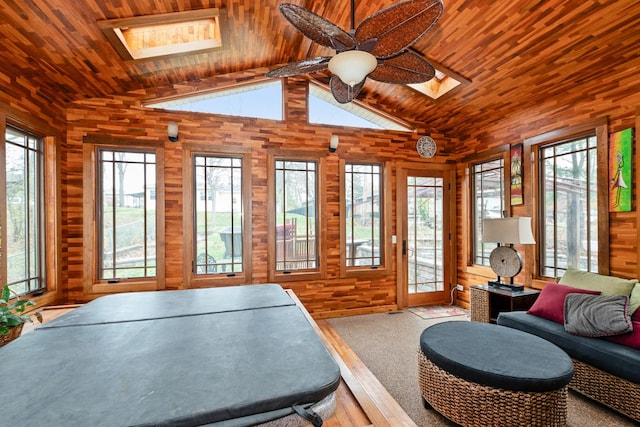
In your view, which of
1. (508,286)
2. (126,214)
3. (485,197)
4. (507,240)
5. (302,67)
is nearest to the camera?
(302,67)

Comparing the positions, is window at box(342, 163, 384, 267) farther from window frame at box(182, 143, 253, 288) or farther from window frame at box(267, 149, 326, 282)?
window frame at box(182, 143, 253, 288)

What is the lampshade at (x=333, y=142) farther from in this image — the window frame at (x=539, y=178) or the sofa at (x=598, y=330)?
the sofa at (x=598, y=330)

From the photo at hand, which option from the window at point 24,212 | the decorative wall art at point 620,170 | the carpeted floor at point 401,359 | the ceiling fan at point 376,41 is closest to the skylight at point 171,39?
the window at point 24,212

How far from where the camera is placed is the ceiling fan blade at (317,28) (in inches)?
60.6

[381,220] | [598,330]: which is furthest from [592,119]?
[381,220]

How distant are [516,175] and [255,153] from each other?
3318mm

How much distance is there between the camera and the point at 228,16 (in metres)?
Result: 2.67

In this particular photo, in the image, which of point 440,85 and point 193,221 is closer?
point 193,221

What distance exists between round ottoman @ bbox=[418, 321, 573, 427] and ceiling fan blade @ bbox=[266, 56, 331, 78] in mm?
2020

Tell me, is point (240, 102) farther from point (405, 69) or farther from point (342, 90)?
point (405, 69)

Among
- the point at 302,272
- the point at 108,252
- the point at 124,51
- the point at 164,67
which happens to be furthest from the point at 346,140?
the point at 108,252

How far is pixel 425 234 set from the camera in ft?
15.5

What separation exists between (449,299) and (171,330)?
4294 millimetres

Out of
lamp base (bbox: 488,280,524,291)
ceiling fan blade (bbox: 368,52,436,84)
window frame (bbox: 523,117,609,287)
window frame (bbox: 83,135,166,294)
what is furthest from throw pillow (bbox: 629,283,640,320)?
window frame (bbox: 83,135,166,294)
